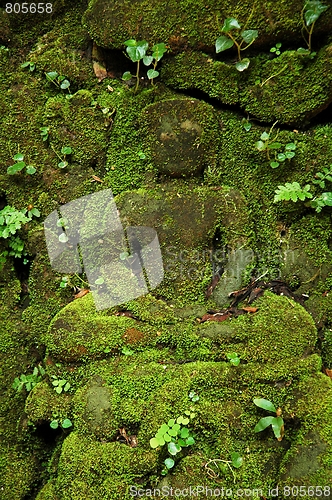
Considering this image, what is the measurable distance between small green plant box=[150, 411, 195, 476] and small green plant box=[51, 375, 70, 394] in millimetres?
734

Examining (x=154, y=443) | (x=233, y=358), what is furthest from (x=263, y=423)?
(x=154, y=443)

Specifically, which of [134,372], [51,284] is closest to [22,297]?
[51,284]

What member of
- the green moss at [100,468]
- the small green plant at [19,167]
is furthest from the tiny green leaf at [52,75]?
the green moss at [100,468]

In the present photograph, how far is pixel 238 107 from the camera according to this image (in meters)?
3.22

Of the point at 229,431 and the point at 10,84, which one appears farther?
the point at 10,84

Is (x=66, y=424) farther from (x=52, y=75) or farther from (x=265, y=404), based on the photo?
(x=52, y=75)

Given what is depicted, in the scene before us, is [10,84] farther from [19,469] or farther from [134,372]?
[19,469]

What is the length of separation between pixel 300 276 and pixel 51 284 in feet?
6.41

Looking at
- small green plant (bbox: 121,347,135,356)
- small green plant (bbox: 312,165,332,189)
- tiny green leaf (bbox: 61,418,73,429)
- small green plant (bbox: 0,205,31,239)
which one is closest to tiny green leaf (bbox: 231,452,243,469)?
small green plant (bbox: 121,347,135,356)

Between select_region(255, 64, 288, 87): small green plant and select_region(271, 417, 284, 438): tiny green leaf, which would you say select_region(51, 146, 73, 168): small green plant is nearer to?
select_region(255, 64, 288, 87): small green plant

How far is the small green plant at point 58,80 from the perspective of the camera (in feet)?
11.0

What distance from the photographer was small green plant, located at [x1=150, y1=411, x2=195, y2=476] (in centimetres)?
249

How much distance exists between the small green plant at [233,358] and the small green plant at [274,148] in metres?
1.45

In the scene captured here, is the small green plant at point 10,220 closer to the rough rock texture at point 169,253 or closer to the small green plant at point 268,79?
the rough rock texture at point 169,253
